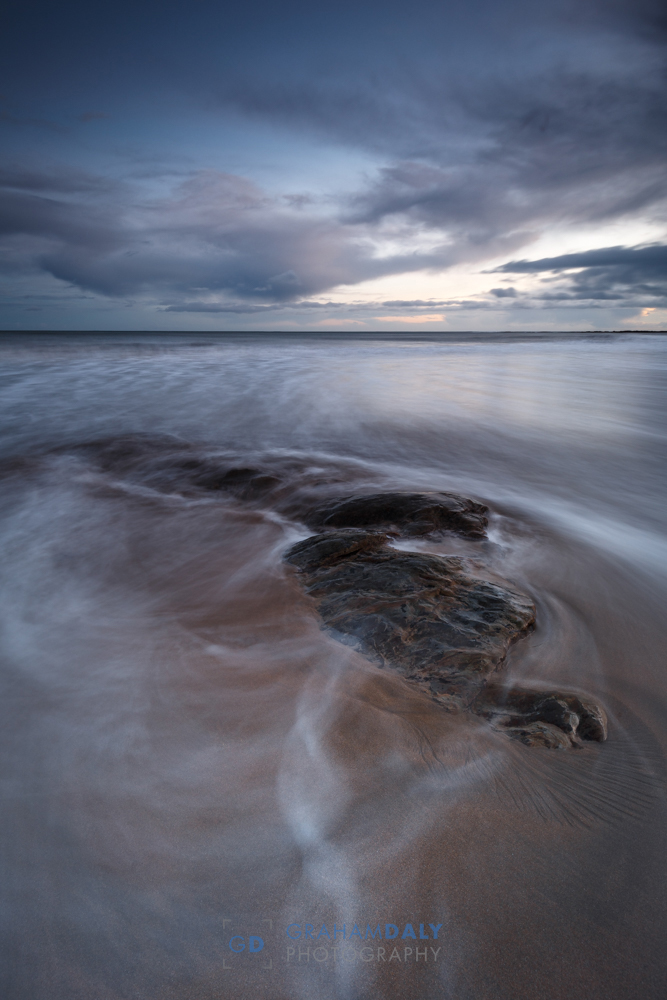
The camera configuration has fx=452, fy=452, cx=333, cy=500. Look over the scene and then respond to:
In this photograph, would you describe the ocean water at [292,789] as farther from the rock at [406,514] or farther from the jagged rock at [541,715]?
the rock at [406,514]

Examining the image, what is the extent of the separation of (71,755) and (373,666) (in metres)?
1.21

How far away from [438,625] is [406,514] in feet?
4.66

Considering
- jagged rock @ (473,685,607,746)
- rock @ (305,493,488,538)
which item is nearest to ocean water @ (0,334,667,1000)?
jagged rock @ (473,685,607,746)

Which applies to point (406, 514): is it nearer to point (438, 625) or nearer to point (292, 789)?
point (438, 625)

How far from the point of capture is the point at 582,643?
220cm

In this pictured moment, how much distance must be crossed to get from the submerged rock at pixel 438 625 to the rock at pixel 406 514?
1.60ft

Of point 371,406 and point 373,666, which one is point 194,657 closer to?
point 373,666

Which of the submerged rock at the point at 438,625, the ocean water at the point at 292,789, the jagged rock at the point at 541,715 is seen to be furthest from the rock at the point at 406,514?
the jagged rock at the point at 541,715

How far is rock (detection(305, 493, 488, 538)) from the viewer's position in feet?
11.0

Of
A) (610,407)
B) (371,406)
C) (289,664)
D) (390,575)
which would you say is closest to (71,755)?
(289,664)

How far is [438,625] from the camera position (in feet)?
6.98

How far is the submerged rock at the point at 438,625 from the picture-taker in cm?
174

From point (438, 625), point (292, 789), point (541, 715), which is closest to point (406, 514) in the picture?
point (438, 625)

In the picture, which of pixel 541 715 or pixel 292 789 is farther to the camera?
pixel 541 715
